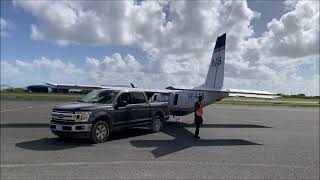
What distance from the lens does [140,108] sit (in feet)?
50.6

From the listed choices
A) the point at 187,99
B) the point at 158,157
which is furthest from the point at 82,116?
the point at 187,99

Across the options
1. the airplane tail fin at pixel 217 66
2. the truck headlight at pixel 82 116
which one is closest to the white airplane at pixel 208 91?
the airplane tail fin at pixel 217 66

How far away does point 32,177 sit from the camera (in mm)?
7754

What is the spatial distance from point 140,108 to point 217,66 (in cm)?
764

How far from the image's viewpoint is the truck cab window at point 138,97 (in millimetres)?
15322

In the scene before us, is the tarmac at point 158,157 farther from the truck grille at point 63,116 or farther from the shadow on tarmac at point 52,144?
the truck grille at point 63,116

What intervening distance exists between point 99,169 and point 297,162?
5008mm

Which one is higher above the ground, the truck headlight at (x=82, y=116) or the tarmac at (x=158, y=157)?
the truck headlight at (x=82, y=116)

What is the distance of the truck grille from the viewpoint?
12.7 m

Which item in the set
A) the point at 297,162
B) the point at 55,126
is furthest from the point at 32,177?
the point at 297,162

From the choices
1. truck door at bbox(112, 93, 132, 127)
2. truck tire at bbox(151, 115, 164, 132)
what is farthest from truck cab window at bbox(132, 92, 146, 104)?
truck tire at bbox(151, 115, 164, 132)

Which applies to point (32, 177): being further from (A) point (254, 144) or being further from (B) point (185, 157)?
(A) point (254, 144)

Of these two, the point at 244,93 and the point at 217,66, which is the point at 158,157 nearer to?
the point at 244,93

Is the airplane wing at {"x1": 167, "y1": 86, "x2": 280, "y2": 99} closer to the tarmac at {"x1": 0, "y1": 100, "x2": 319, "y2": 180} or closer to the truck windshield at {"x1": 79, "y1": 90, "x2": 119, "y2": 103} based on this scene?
the tarmac at {"x1": 0, "y1": 100, "x2": 319, "y2": 180}
